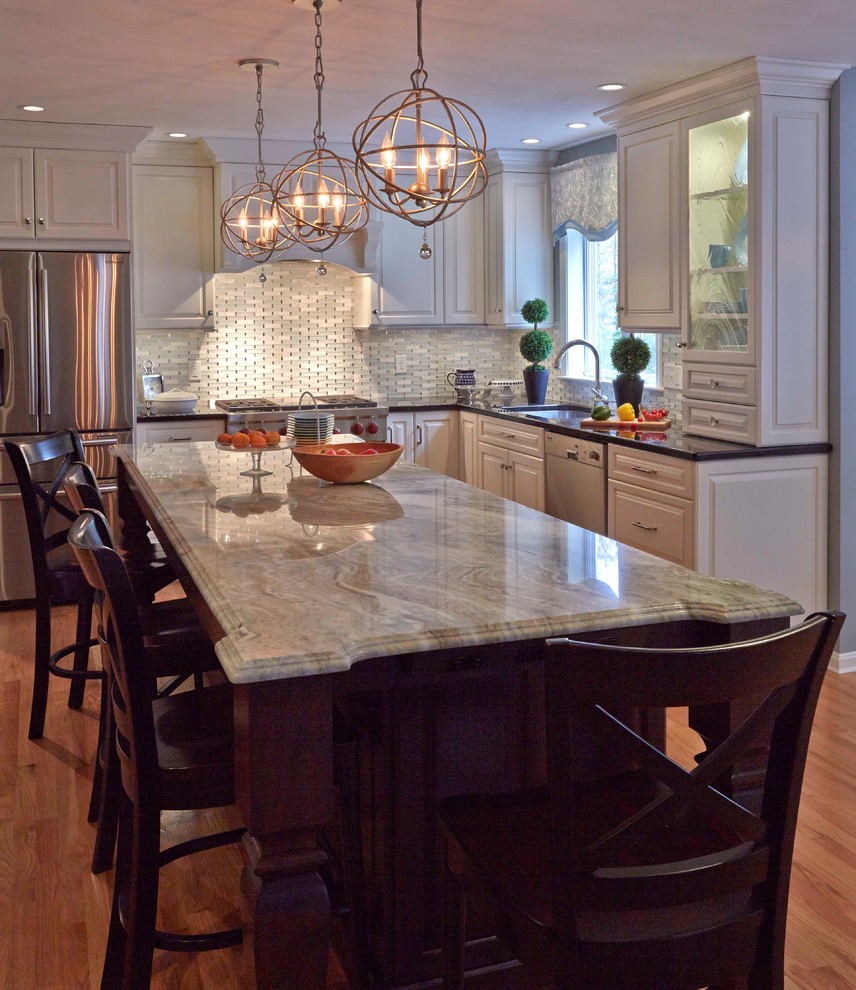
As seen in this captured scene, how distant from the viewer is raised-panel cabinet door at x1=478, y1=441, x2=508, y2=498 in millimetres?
6137

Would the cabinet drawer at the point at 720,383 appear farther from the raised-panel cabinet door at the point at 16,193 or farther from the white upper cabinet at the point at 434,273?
the raised-panel cabinet door at the point at 16,193

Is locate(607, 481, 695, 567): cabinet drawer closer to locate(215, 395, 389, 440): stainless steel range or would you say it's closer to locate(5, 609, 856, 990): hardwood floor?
locate(5, 609, 856, 990): hardwood floor

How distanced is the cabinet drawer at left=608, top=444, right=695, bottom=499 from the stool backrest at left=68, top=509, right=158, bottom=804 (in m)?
2.88

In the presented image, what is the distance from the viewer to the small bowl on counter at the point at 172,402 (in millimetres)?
6086

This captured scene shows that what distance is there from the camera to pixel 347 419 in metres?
6.28

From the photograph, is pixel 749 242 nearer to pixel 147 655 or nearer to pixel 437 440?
pixel 437 440

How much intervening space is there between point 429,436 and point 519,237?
4.62 feet

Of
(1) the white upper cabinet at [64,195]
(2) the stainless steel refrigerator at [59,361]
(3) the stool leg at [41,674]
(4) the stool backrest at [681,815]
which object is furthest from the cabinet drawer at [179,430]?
(4) the stool backrest at [681,815]

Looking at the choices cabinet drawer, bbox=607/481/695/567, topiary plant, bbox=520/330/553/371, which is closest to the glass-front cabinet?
cabinet drawer, bbox=607/481/695/567

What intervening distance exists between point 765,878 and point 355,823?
842 mm

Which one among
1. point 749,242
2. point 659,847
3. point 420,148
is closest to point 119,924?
point 659,847

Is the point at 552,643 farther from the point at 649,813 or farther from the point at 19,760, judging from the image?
the point at 19,760

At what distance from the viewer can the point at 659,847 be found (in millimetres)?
1614

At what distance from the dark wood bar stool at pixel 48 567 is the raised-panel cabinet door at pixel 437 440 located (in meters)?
3.16
